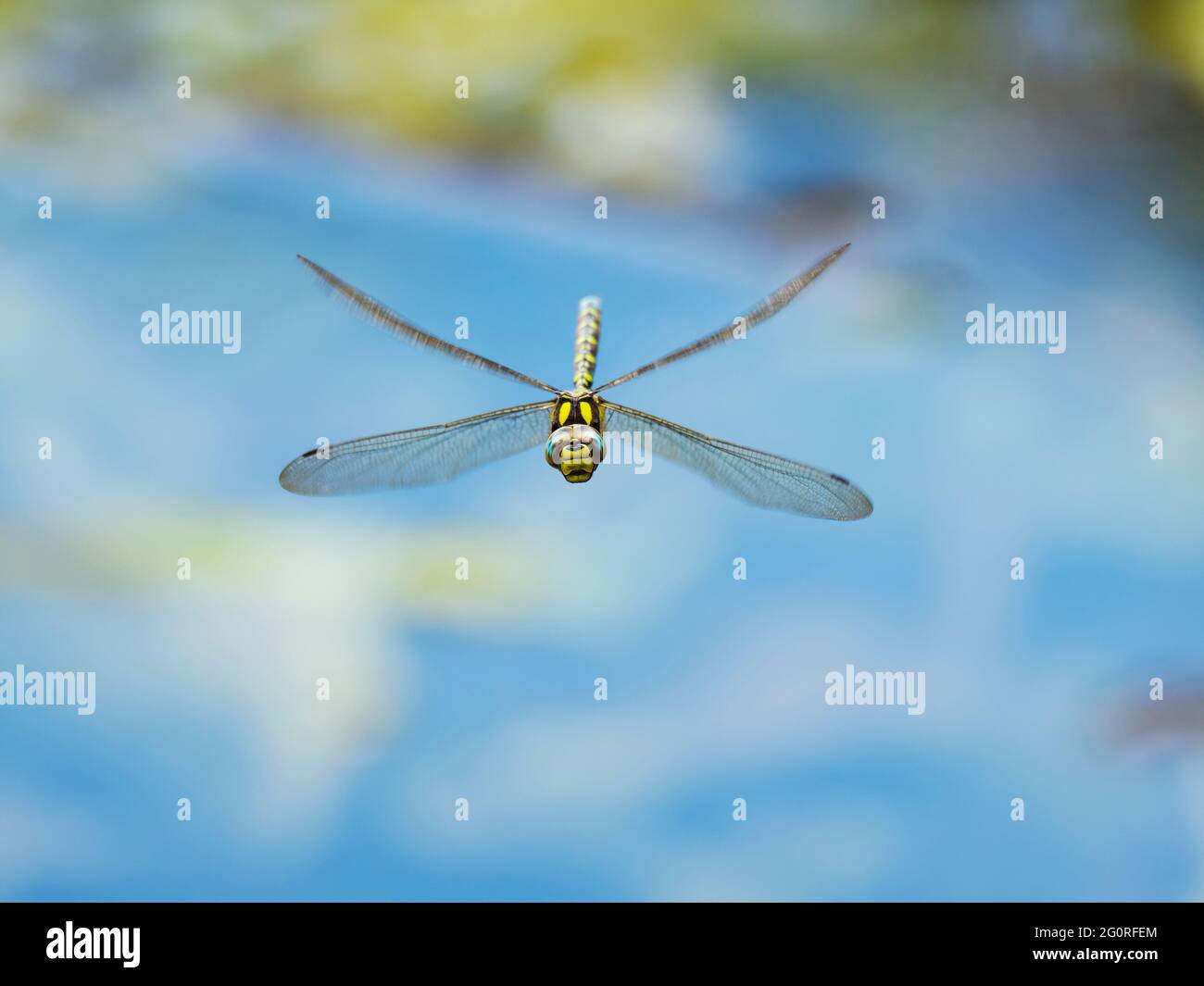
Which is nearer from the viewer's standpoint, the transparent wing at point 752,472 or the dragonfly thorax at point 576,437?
the transparent wing at point 752,472

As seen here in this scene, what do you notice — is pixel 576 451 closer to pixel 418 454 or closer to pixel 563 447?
pixel 563 447

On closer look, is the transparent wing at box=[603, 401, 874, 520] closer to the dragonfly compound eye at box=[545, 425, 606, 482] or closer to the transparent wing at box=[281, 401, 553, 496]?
the dragonfly compound eye at box=[545, 425, 606, 482]

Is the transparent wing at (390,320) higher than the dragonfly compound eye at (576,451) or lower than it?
higher

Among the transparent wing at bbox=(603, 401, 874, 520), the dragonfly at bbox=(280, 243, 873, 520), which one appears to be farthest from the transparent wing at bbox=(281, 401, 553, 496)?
the transparent wing at bbox=(603, 401, 874, 520)

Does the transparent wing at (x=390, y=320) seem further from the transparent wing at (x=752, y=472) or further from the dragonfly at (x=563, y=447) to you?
the transparent wing at (x=752, y=472)

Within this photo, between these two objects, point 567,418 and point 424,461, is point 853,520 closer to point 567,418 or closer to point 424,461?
point 567,418

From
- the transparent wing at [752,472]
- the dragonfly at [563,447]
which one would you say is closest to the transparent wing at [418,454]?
the dragonfly at [563,447]

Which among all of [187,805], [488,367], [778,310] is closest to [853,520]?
[778,310]
